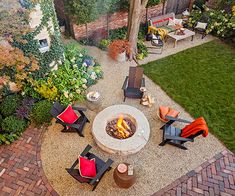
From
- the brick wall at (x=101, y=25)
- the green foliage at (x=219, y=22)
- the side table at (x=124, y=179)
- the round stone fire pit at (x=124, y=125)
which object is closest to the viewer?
the side table at (x=124, y=179)

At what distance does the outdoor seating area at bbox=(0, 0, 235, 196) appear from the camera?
6.08m

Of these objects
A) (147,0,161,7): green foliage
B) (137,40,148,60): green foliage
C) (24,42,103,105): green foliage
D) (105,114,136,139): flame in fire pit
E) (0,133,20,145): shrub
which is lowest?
(0,133,20,145): shrub

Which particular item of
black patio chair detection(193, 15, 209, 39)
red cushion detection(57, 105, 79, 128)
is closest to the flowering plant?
red cushion detection(57, 105, 79, 128)

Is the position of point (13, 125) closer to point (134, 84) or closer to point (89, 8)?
point (134, 84)

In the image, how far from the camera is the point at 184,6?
44.0ft

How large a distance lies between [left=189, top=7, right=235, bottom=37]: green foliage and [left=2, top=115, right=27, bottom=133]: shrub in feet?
31.8

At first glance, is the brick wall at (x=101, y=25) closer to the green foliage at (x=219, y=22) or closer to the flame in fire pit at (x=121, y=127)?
the green foliage at (x=219, y=22)

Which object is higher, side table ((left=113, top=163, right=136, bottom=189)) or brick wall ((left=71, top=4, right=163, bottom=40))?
brick wall ((left=71, top=4, right=163, bottom=40))

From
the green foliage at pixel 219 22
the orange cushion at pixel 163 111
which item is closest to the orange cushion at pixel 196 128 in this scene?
the orange cushion at pixel 163 111

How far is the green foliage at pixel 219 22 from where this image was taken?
11.3 metres

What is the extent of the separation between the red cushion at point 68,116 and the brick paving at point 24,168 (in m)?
0.96

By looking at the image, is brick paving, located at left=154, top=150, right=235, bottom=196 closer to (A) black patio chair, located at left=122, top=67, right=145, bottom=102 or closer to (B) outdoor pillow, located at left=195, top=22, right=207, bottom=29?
(A) black patio chair, located at left=122, top=67, right=145, bottom=102

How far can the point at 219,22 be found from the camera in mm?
11570

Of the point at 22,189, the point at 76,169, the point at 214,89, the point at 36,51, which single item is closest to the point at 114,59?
the point at 36,51
